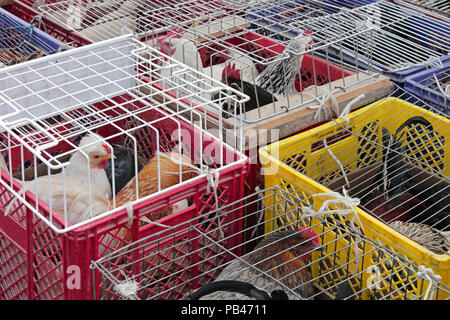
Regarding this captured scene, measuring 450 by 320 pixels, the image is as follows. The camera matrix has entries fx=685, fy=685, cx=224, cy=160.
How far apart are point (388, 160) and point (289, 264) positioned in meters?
0.60

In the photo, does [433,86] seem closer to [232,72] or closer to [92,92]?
[232,72]

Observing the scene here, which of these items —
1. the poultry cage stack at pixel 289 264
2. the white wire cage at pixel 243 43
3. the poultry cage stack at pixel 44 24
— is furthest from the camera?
the poultry cage stack at pixel 44 24

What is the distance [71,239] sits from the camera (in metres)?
1.66

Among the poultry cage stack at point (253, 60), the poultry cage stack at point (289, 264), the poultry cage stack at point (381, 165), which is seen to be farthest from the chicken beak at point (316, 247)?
the poultry cage stack at point (253, 60)

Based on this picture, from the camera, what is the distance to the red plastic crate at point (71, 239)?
1.69 m

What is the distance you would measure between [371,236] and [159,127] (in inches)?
33.7

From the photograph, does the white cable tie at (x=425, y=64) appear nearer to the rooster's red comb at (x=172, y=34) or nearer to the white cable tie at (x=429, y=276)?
the rooster's red comb at (x=172, y=34)

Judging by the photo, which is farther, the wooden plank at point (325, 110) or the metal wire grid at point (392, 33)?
the metal wire grid at point (392, 33)

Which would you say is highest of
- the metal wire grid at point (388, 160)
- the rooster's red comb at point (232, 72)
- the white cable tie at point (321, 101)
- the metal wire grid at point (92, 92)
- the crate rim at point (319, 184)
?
the metal wire grid at point (92, 92)

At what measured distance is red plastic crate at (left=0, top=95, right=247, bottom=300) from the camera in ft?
5.56

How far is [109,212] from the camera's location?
5.67 ft

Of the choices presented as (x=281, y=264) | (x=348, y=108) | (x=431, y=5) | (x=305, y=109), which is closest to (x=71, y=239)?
(x=281, y=264)

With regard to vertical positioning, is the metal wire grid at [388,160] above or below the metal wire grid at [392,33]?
below

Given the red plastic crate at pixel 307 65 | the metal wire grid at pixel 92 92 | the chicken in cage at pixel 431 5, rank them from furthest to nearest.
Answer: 1. the chicken in cage at pixel 431 5
2. the red plastic crate at pixel 307 65
3. the metal wire grid at pixel 92 92
